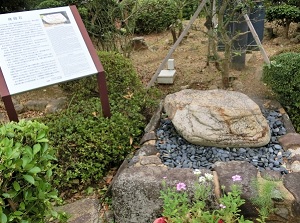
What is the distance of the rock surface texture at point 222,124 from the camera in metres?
3.16

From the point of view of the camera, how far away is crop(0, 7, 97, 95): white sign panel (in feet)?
9.67

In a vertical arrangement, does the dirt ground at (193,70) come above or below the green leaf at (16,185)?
below

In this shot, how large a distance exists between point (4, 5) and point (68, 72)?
4.90 metres

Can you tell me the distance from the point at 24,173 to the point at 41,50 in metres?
1.50

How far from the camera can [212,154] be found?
3145mm

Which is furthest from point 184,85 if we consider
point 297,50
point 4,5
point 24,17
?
point 4,5

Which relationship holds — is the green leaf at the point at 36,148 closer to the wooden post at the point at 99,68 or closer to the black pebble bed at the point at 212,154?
the black pebble bed at the point at 212,154

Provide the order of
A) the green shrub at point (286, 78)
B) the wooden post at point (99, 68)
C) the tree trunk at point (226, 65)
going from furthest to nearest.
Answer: the tree trunk at point (226, 65) → the green shrub at point (286, 78) → the wooden post at point (99, 68)

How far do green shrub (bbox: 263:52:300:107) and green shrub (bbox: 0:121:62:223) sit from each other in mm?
2799

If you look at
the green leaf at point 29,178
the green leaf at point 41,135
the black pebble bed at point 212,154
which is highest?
the green leaf at point 41,135

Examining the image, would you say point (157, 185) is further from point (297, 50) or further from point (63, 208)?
point (297, 50)

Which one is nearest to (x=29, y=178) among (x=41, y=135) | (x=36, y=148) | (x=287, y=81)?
(x=36, y=148)

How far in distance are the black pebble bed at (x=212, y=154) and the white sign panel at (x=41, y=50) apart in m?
1.11

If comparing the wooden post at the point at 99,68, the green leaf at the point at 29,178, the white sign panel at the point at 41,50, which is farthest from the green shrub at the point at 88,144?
the green leaf at the point at 29,178
